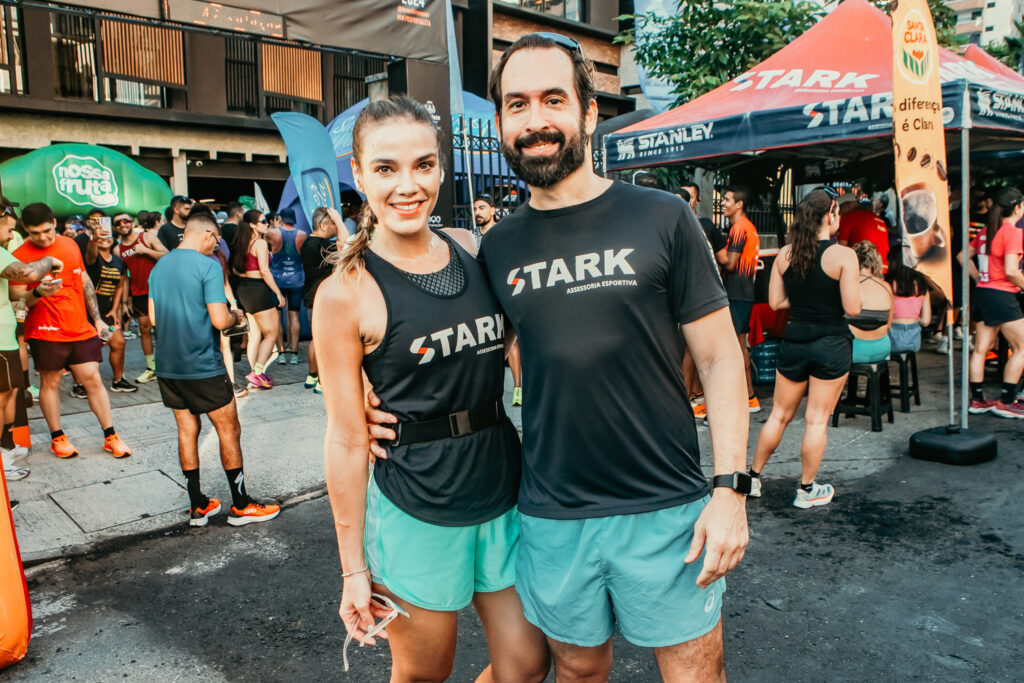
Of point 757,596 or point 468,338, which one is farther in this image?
point 757,596

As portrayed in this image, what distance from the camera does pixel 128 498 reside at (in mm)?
5254

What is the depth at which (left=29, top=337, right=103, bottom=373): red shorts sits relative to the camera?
609cm

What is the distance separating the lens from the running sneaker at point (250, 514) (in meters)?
→ 4.86

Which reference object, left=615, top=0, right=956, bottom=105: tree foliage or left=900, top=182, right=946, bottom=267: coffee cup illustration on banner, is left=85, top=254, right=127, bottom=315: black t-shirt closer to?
left=615, top=0, right=956, bottom=105: tree foliage

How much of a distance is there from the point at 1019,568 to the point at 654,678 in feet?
7.16

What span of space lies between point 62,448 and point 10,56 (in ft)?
39.7

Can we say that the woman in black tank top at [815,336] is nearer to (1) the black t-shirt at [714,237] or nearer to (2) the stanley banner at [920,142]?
(2) the stanley banner at [920,142]

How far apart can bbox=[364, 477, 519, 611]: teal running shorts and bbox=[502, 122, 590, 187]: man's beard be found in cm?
98

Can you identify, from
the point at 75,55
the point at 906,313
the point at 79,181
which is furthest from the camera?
the point at 75,55

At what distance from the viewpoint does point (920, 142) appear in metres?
5.12

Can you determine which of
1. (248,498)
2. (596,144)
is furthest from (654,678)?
(596,144)

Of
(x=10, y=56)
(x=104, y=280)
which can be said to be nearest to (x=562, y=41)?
(x=104, y=280)

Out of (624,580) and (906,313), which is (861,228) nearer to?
(906,313)

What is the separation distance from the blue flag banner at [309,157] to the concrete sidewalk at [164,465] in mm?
2095
